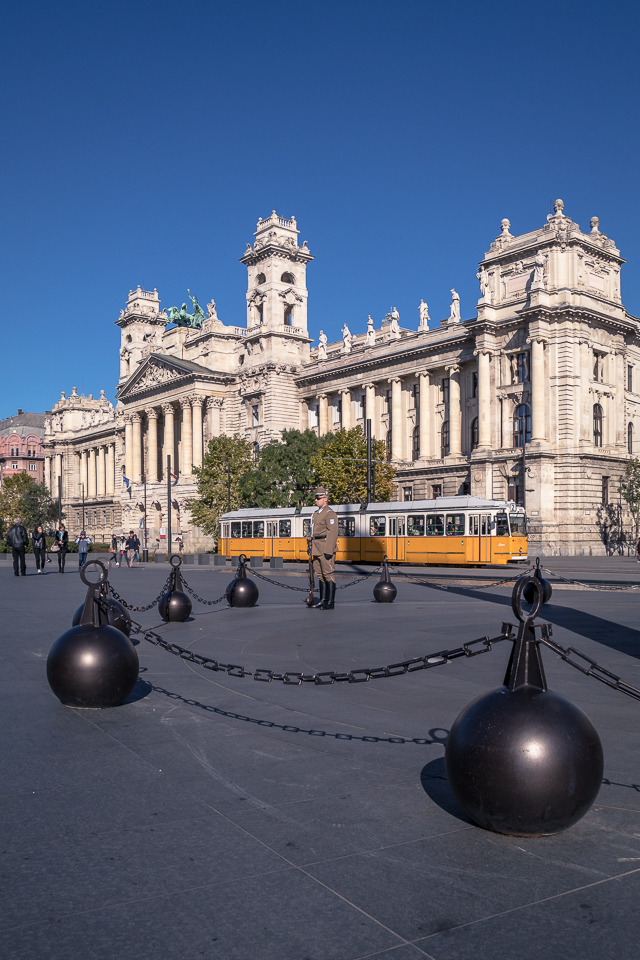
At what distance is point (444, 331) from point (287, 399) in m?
18.6

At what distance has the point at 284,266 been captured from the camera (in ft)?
252

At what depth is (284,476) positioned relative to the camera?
5897 cm

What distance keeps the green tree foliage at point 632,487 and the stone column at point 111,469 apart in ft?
250

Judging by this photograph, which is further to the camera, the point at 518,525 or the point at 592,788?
the point at 518,525

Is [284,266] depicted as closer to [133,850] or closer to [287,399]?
[287,399]

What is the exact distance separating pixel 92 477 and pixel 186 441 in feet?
143

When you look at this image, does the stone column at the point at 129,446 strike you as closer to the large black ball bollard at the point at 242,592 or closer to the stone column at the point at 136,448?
the stone column at the point at 136,448

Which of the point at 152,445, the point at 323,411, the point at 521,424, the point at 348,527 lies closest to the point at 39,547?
the point at 348,527

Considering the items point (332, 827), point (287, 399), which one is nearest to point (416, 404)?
point (287, 399)

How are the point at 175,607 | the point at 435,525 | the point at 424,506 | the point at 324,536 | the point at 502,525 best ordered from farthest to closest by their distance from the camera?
the point at 424,506, the point at 435,525, the point at 502,525, the point at 324,536, the point at 175,607

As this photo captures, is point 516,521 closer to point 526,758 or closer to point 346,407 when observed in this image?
point 526,758

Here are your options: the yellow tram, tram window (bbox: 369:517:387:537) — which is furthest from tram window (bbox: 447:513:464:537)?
tram window (bbox: 369:517:387:537)

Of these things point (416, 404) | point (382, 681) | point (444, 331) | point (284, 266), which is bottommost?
point (382, 681)

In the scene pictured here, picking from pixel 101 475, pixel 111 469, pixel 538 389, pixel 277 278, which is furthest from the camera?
pixel 101 475
